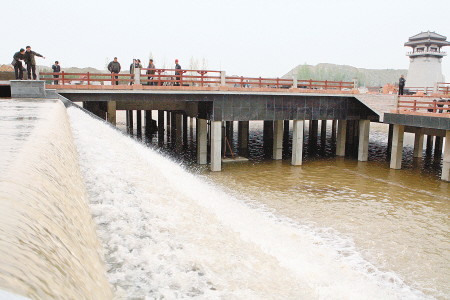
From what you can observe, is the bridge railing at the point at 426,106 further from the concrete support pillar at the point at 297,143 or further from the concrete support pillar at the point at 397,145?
the concrete support pillar at the point at 297,143

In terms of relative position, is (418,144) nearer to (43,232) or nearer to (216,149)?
(216,149)

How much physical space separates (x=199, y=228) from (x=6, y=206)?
12.5 feet

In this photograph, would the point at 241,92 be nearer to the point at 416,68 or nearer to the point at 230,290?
A: the point at 230,290

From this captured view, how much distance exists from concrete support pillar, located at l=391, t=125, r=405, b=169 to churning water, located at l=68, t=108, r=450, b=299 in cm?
362

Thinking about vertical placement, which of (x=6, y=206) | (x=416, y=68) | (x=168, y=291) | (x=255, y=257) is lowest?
(x=255, y=257)

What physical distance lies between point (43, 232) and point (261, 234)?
7.29m

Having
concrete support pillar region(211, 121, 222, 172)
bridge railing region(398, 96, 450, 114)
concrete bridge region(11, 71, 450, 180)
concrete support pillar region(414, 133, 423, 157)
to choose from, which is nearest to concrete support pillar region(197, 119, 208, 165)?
concrete bridge region(11, 71, 450, 180)

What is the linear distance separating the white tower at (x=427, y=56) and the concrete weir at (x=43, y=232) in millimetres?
60838

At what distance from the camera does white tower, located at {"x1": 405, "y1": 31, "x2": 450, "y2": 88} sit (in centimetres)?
5622

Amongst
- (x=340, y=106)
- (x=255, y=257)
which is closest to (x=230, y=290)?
(x=255, y=257)

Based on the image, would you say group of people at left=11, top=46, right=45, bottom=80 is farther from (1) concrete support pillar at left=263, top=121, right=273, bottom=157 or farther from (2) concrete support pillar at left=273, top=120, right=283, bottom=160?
(1) concrete support pillar at left=263, top=121, right=273, bottom=157

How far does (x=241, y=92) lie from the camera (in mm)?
21344

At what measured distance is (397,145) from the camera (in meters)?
22.0

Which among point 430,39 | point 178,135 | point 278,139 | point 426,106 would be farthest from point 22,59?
point 430,39
